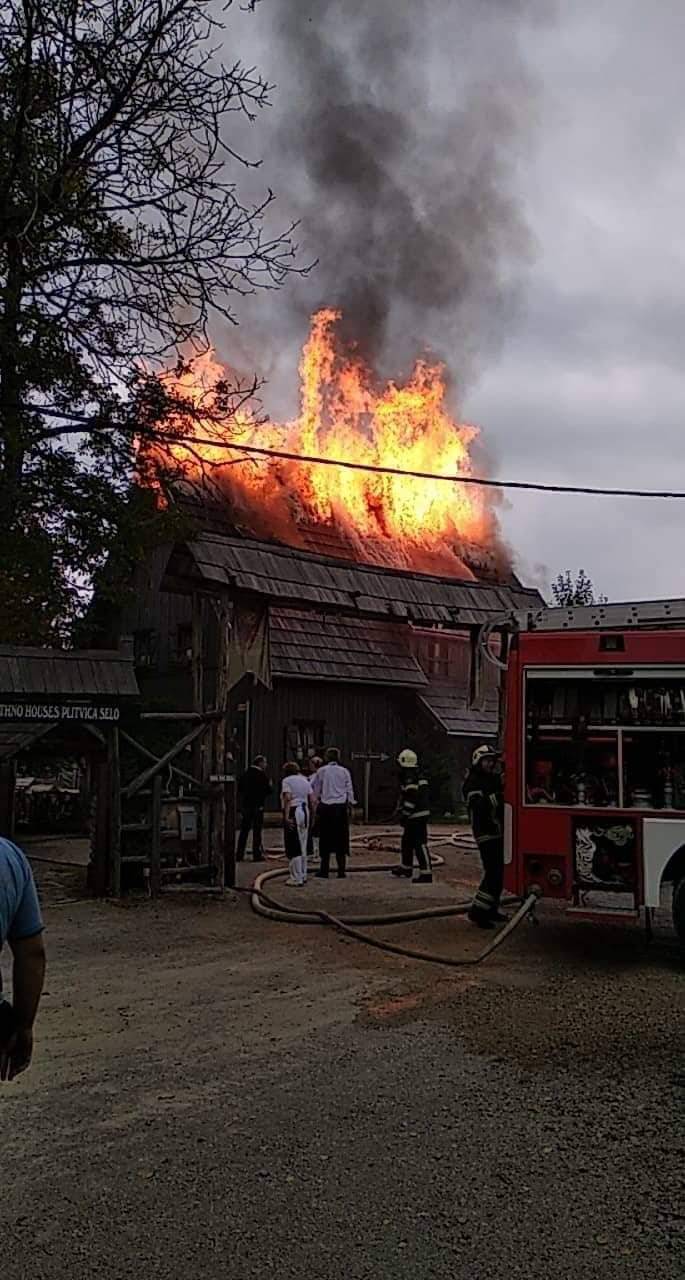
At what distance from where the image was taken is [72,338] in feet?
38.9

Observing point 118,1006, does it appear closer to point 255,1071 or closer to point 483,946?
point 255,1071

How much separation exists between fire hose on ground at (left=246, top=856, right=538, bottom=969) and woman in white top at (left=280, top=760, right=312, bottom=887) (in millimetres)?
552

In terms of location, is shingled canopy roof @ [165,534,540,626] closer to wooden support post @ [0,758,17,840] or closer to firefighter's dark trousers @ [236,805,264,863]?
firefighter's dark trousers @ [236,805,264,863]

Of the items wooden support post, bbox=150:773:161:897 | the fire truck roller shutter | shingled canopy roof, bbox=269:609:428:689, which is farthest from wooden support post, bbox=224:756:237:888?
shingled canopy roof, bbox=269:609:428:689

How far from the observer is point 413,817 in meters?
14.7

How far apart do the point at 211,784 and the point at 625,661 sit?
20.0 ft

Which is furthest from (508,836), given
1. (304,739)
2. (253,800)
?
(304,739)

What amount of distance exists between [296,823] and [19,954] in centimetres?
1088

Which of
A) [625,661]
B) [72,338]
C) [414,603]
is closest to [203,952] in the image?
[625,661]

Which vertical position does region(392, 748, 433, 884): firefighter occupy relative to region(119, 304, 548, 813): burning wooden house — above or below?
below

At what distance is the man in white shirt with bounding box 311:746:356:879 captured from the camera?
1430 centimetres

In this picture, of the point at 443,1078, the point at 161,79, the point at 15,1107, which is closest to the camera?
the point at 15,1107

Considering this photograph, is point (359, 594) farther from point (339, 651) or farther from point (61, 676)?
point (61, 676)

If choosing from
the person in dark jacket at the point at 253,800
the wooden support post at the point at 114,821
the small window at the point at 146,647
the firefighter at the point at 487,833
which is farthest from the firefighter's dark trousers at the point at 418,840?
the small window at the point at 146,647
